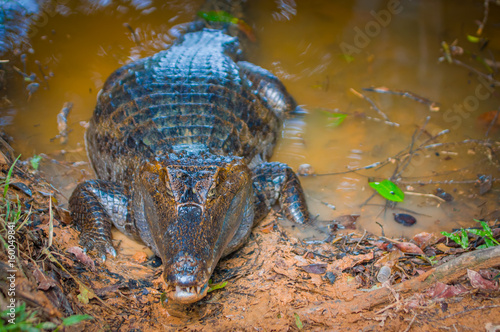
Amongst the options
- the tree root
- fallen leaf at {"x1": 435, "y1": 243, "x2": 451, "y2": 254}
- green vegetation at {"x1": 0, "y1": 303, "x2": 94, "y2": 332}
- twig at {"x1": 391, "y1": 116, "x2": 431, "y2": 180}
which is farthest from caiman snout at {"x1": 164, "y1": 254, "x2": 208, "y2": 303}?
twig at {"x1": 391, "y1": 116, "x2": 431, "y2": 180}

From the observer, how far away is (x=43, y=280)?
1956 mm

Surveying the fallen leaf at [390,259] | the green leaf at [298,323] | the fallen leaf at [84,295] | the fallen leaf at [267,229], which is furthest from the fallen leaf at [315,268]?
the fallen leaf at [84,295]

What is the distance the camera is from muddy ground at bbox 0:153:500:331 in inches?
78.1

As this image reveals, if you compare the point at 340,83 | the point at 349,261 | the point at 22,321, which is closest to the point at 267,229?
the point at 349,261

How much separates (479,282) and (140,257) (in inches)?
89.4

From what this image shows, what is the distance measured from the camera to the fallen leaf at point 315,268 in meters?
2.68

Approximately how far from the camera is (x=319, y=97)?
4.97 m

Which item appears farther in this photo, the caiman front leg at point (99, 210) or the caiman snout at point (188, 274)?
the caiman front leg at point (99, 210)

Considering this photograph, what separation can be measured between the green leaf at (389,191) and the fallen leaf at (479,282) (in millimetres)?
1265

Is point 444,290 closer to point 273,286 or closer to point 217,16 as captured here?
point 273,286

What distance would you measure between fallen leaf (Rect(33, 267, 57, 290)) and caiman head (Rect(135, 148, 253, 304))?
0.56 m

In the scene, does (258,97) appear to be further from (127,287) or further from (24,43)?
(24,43)

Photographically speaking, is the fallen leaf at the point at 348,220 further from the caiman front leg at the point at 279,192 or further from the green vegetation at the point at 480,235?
the green vegetation at the point at 480,235

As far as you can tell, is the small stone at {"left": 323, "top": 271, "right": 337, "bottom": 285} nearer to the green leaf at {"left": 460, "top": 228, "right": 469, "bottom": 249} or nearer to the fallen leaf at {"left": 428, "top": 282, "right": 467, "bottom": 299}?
the fallen leaf at {"left": 428, "top": 282, "right": 467, "bottom": 299}
